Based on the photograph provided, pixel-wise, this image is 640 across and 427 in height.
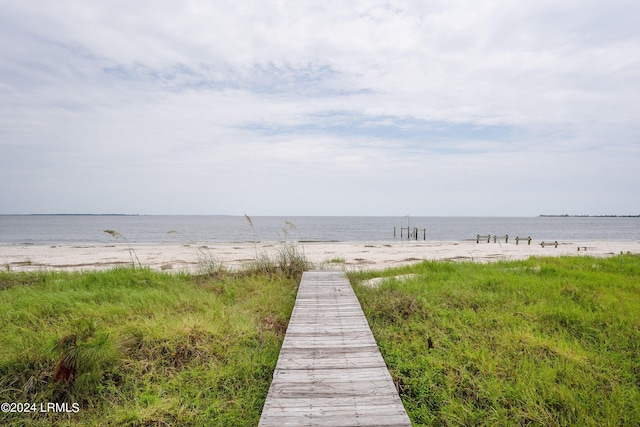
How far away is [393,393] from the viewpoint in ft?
10.5

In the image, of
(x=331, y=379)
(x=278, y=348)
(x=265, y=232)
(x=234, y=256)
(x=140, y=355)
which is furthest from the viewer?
(x=265, y=232)

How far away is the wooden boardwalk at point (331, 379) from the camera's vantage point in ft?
9.36

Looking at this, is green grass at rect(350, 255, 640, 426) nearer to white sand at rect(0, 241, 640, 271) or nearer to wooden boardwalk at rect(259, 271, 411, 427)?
wooden boardwalk at rect(259, 271, 411, 427)

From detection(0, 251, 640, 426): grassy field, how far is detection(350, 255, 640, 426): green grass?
20 mm

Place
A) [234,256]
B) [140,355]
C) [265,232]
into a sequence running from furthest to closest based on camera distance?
[265,232] → [234,256] → [140,355]

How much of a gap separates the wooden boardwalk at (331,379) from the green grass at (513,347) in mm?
605

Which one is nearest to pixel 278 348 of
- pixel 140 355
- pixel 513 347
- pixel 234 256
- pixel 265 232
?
pixel 140 355

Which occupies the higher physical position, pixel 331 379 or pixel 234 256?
pixel 331 379

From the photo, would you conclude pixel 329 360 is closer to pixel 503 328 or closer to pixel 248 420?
pixel 248 420

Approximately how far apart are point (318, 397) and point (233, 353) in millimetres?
2141

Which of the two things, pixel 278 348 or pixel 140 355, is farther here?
pixel 278 348

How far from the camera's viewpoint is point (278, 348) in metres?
5.17

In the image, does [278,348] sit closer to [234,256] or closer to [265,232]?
[234,256]

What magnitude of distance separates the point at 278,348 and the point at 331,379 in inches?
73.1
